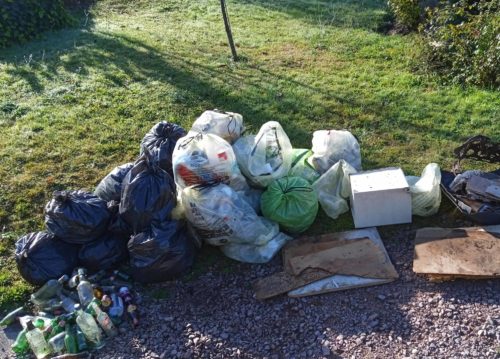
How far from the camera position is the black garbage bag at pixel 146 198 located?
351 cm

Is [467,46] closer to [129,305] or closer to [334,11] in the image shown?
[334,11]

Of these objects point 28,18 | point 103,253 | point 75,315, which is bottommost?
point 75,315

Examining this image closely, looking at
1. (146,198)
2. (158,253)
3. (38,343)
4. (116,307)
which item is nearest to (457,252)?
(158,253)

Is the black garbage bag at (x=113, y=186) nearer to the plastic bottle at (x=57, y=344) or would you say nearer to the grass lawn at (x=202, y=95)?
the grass lawn at (x=202, y=95)

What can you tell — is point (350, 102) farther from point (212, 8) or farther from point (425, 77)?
point (212, 8)

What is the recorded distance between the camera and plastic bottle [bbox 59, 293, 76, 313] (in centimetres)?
335

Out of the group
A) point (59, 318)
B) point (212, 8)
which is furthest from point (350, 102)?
point (212, 8)

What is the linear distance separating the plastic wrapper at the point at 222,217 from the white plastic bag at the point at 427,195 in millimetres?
1167

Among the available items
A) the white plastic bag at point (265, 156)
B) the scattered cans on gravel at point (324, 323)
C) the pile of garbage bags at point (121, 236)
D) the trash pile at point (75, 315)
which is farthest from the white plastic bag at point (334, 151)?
the trash pile at point (75, 315)

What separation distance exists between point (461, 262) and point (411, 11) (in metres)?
5.37

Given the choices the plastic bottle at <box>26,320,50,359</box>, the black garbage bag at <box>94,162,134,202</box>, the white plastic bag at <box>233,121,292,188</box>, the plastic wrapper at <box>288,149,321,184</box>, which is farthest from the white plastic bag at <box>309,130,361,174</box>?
the plastic bottle at <box>26,320,50,359</box>

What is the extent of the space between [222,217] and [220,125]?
1025 millimetres

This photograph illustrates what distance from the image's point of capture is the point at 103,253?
3.63 meters

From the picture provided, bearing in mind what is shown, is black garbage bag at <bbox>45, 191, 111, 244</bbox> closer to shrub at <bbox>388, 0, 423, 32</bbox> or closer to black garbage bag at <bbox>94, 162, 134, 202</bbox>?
black garbage bag at <bbox>94, 162, 134, 202</bbox>
